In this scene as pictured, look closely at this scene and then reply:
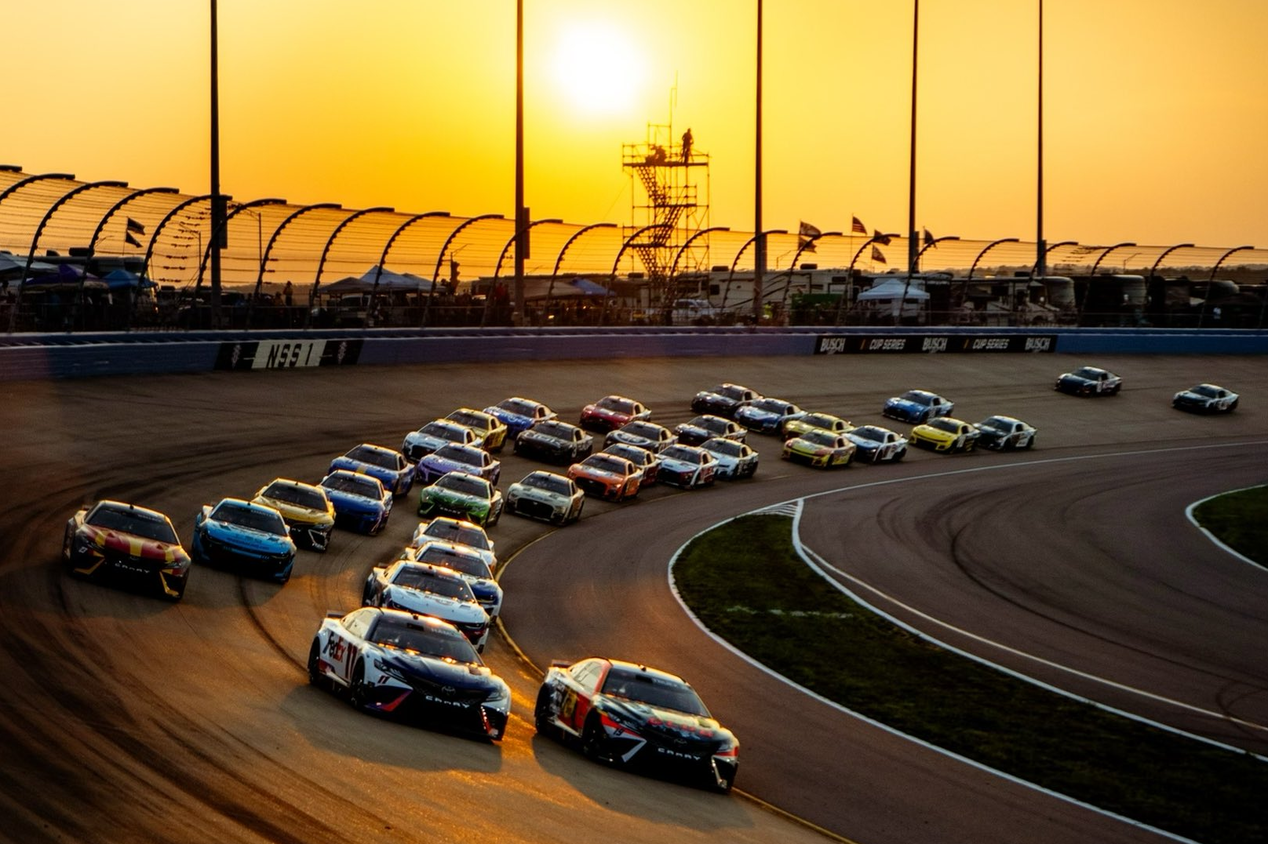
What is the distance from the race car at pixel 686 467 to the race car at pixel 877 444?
7187mm

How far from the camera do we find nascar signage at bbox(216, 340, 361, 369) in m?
46.4

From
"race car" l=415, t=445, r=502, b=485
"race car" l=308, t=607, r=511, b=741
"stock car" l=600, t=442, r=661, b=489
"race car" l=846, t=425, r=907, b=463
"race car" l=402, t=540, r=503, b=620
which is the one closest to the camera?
Answer: "race car" l=308, t=607, r=511, b=741

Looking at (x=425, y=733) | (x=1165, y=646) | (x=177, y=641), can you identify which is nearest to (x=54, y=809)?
(x=425, y=733)

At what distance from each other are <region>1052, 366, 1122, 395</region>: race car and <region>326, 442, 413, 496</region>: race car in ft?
123

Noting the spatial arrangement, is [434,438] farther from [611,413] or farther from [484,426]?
[611,413]

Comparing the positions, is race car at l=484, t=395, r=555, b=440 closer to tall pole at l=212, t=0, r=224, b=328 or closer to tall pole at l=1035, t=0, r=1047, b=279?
tall pole at l=212, t=0, r=224, b=328

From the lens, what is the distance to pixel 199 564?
2534 cm

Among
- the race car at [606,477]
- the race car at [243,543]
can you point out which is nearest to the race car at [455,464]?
the race car at [606,477]

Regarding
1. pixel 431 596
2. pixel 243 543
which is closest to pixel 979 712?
pixel 431 596

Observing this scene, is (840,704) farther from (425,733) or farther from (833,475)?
(833,475)

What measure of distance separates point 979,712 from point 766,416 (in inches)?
1138

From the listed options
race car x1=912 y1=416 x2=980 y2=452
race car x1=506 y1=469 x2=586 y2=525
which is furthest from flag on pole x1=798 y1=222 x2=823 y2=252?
race car x1=506 y1=469 x2=586 y2=525

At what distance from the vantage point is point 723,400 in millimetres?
51844

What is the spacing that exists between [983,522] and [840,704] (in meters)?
17.0
